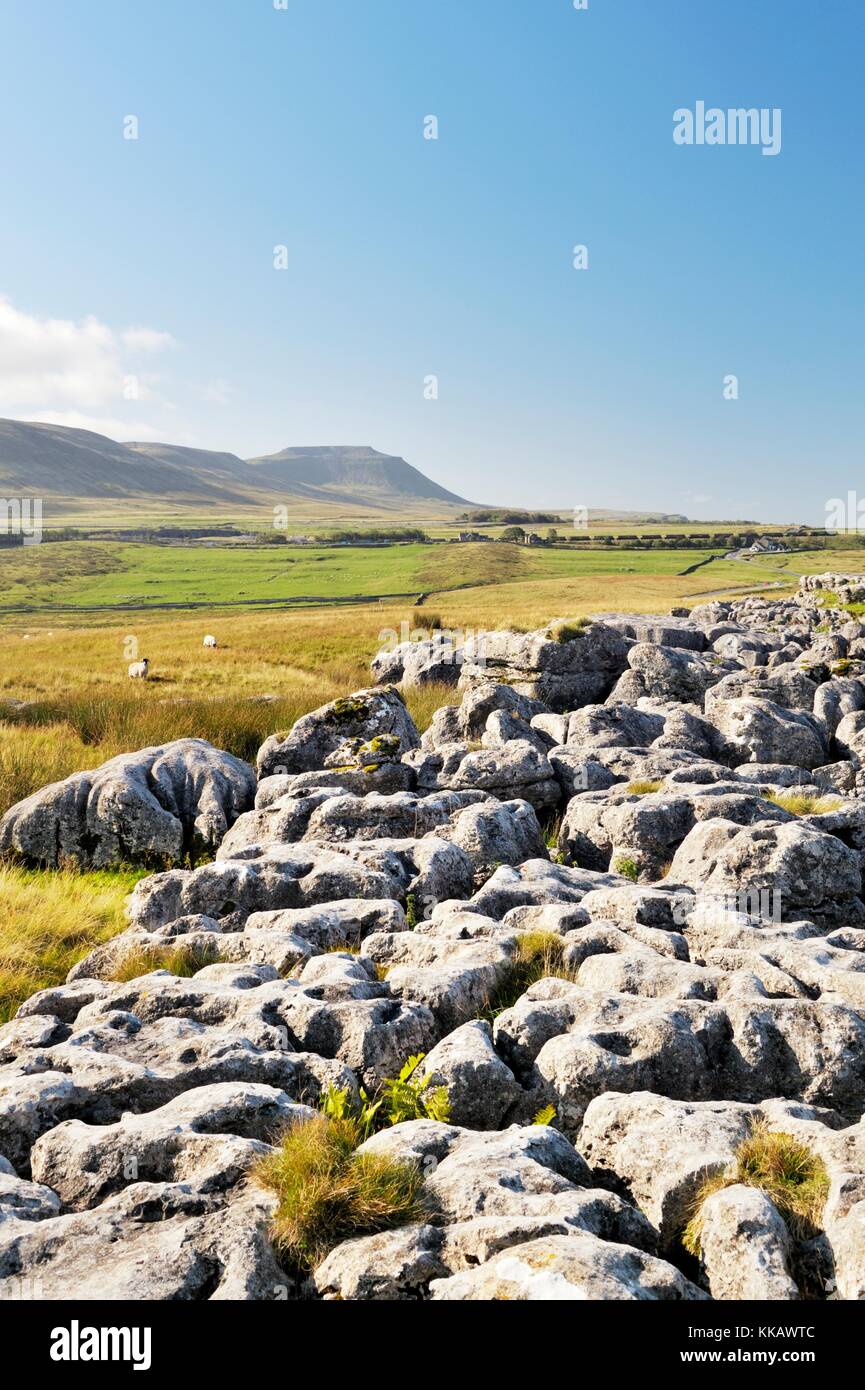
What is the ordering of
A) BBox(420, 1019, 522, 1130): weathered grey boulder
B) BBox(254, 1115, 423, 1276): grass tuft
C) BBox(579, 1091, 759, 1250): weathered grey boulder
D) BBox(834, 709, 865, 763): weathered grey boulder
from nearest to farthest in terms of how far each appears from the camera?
BBox(254, 1115, 423, 1276): grass tuft
BBox(579, 1091, 759, 1250): weathered grey boulder
BBox(420, 1019, 522, 1130): weathered grey boulder
BBox(834, 709, 865, 763): weathered grey boulder

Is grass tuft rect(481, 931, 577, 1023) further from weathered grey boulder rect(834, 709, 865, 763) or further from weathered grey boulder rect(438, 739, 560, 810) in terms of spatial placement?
weathered grey boulder rect(834, 709, 865, 763)

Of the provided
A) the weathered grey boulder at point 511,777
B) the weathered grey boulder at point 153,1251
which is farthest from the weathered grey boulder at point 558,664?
the weathered grey boulder at point 153,1251

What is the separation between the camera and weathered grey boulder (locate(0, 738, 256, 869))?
1503cm

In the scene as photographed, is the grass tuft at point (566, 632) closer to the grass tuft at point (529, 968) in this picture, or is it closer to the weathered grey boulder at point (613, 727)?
the weathered grey boulder at point (613, 727)

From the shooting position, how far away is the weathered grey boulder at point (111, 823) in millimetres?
15031

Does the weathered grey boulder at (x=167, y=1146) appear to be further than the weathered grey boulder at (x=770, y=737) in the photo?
No

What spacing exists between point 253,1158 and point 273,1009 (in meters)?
2.60

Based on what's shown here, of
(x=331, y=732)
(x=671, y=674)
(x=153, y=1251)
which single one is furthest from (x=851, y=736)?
(x=153, y=1251)

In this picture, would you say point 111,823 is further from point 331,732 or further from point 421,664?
point 421,664

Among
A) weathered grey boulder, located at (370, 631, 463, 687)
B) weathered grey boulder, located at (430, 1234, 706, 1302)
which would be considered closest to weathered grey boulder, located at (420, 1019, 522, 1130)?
weathered grey boulder, located at (430, 1234, 706, 1302)

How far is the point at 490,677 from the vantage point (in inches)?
1094

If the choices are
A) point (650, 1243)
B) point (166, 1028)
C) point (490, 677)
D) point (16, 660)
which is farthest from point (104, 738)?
point (16, 660)

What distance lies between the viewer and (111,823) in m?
15.1
